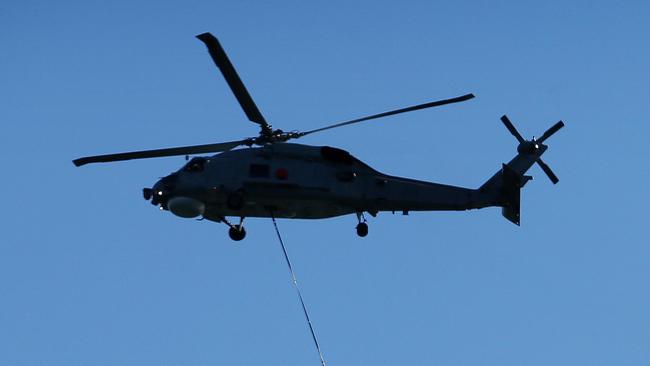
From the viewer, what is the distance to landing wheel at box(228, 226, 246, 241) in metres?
43.8

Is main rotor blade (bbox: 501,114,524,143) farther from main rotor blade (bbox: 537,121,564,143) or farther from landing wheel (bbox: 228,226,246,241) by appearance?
landing wheel (bbox: 228,226,246,241)

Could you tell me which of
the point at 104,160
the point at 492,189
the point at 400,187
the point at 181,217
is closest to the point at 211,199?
→ the point at 181,217

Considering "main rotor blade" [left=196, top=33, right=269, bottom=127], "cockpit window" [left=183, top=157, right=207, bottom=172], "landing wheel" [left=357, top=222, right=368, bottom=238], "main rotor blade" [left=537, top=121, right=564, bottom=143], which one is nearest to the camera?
"main rotor blade" [left=196, top=33, right=269, bottom=127]

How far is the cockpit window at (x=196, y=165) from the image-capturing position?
43.6 m

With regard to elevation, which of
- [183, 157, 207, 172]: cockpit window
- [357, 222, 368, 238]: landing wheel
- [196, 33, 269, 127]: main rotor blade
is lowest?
[357, 222, 368, 238]: landing wheel

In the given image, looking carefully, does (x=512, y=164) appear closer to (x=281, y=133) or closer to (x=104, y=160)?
(x=281, y=133)

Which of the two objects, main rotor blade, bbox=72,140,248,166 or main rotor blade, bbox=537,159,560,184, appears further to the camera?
main rotor blade, bbox=537,159,560,184

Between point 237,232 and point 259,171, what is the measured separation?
2457 mm

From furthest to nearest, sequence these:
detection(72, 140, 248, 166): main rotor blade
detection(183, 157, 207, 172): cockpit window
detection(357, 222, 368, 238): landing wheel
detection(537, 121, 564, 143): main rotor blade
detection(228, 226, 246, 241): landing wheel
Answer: detection(537, 121, 564, 143): main rotor blade, detection(228, 226, 246, 241): landing wheel, detection(183, 157, 207, 172): cockpit window, detection(357, 222, 368, 238): landing wheel, detection(72, 140, 248, 166): main rotor blade

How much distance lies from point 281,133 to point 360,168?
10.3ft

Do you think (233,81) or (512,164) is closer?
(233,81)

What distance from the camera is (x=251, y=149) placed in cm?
4400

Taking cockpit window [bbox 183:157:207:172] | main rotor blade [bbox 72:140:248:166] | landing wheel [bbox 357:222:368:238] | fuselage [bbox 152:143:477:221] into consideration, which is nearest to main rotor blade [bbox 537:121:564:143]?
fuselage [bbox 152:143:477:221]

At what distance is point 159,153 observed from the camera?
42250 mm
